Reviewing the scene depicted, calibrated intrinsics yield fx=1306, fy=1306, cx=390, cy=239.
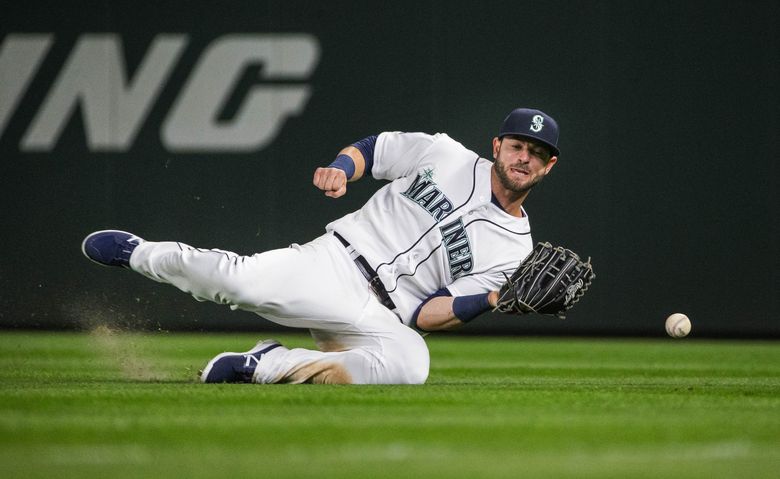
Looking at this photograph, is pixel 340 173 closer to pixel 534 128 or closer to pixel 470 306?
pixel 470 306

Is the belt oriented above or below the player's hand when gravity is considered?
below

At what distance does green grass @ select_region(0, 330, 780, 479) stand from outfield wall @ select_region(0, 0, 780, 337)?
3309mm

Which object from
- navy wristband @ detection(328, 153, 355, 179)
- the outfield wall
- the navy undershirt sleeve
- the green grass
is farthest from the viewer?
the outfield wall

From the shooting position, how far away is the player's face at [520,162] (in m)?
5.75

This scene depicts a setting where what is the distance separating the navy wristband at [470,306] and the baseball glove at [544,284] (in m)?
0.06

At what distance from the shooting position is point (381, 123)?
398 inches

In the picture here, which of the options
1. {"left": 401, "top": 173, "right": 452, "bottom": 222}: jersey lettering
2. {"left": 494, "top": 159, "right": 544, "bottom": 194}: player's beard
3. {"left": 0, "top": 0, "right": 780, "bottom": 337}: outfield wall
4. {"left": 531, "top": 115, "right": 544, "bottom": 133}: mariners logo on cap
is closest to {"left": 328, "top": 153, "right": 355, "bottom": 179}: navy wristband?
{"left": 401, "top": 173, "right": 452, "bottom": 222}: jersey lettering

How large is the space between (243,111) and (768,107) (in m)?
4.00

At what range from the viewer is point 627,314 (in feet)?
33.0

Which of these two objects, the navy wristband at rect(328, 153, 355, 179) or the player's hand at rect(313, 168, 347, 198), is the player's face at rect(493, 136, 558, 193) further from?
the player's hand at rect(313, 168, 347, 198)

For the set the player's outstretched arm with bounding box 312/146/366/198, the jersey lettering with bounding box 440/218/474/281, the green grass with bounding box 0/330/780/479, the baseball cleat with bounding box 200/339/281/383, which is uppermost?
the player's outstretched arm with bounding box 312/146/366/198

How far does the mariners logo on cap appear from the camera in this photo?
5.71 meters

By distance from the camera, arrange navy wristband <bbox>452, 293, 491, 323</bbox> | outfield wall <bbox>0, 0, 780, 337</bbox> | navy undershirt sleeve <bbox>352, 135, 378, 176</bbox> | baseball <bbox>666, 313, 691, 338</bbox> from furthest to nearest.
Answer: outfield wall <bbox>0, 0, 780, 337</bbox> → baseball <bbox>666, 313, 691, 338</bbox> → navy undershirt sleeve <bbox>352, 135, 378, 176</bbox> → navy wristband <bbox>452, 293, 491, 323</bbox>

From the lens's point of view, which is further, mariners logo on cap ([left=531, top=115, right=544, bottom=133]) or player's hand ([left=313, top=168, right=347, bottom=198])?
mariners logo on cap ([left=531, top=115, right=544, bottom=133])
